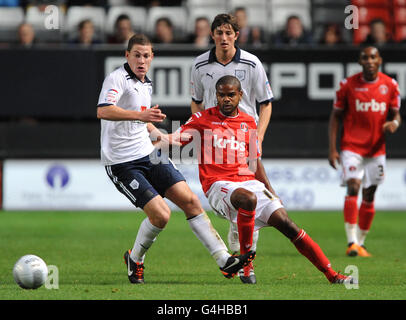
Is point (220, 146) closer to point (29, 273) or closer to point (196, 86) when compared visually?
→ point (196, 86)

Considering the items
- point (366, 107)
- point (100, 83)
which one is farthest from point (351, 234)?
point (100, 83)

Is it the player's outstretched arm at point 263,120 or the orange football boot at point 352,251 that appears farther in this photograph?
the orange football boot at point 352,251

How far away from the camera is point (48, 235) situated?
12.1 m

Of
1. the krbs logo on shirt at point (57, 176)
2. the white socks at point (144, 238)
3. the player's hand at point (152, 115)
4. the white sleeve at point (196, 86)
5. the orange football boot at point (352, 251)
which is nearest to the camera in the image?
the player's hand at point (152, 115)

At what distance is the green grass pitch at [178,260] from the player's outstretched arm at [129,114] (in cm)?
137

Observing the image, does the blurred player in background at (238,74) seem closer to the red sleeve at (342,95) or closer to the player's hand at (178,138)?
the player's hand at (178,138)

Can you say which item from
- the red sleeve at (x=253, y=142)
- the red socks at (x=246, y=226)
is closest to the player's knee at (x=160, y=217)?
the red socks at (x=246, y=226)

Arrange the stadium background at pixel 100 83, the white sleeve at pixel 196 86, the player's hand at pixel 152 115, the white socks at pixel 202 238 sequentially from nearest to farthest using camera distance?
the player's hand at pixel 152 115
the white socks at pixel 202 238
the white sleeve at pixel 196 86
the stadium background at pixel 100 83

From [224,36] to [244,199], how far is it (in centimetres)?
173

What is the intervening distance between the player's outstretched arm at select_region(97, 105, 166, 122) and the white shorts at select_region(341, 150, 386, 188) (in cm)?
390

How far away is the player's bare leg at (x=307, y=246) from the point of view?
7.17 metres

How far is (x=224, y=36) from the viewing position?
319 inches

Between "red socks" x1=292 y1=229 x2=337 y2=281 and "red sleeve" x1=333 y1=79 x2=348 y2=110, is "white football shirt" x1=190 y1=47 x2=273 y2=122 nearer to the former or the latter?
"red socks" x1=292 y1=229 x2=337 y2=281

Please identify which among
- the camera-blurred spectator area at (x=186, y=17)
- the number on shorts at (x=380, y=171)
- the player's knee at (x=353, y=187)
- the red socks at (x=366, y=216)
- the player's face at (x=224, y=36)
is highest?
the camera-blurred spectator area at (x=186, y=17)
